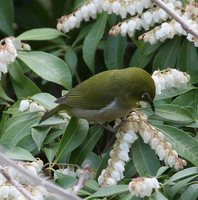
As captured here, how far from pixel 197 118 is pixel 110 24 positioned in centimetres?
97

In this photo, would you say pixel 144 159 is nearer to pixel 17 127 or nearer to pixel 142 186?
pixel 142 186

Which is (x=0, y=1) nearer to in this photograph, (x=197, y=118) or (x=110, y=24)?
(x=110, y=24)

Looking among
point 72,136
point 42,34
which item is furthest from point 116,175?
point 42,34

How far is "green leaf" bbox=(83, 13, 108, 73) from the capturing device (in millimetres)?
4199

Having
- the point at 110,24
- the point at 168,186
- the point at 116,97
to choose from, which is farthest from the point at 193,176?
the point at 110,24

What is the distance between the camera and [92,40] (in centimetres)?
425

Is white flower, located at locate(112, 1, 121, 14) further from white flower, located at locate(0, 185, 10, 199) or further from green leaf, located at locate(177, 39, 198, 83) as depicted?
white flower, located at locate(0, 185, 10, 199)

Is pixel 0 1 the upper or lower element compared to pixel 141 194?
upper

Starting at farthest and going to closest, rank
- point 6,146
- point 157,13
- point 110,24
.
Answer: point 110,24, point 157,13, point 6,146

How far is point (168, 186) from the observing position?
3213 mm

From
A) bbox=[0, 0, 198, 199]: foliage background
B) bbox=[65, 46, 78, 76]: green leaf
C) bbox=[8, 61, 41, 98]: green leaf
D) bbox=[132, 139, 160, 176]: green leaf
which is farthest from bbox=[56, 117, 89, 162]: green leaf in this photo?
bbox=[65, 46, 78, 76]: green leaf

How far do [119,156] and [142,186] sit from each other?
0.35 metres

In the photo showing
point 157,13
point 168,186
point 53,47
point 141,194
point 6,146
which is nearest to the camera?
point 141,194

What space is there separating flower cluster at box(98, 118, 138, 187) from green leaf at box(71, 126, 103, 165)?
0.23 meters
